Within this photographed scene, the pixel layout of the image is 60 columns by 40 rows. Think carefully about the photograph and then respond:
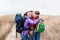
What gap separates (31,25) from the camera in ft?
10.8

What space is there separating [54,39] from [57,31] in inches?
12.0

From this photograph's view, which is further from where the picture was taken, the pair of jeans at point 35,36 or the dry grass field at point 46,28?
the dry grass field at point 46,28

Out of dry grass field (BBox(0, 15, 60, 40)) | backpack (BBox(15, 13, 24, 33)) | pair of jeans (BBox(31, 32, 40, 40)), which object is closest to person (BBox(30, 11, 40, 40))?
pair of jeans (BBox(31, 32, 40, 40))

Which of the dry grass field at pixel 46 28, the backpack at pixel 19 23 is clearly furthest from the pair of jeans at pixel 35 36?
the dry grass field at pixel 46 28

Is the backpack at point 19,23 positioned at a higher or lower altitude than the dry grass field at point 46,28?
higher

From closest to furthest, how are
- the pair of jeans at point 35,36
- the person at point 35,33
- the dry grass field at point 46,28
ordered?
the person at point 35,33, the pair of jeans at point 35,36, the dry grass field at point 46,28

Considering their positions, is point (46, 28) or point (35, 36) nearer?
point (35, 36)

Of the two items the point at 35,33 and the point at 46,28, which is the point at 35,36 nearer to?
the point at 35,33

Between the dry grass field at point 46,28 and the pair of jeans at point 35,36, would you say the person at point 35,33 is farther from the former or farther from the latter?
the dry grass field at point 46,28

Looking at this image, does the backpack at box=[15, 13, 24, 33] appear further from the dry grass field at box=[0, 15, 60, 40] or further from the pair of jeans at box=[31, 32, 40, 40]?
the dry grass field at box=[0, 15, 60, 40]

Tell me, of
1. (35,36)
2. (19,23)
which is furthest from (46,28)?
(19,23)

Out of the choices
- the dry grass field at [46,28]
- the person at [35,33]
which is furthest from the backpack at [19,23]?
the dry grass field at [46,28]

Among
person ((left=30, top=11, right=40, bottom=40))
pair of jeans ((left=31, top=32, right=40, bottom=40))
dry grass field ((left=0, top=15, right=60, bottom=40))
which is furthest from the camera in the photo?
dry grass field ((left=0, top=15, right=60, bottom=40))

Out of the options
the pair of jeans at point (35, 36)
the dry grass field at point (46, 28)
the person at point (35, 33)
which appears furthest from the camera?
the dry grass field at point (46, 28)
